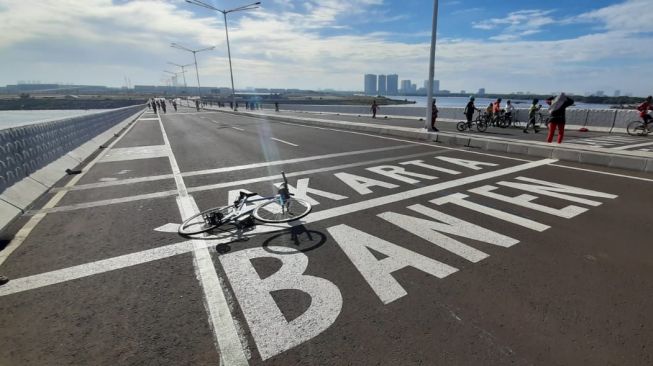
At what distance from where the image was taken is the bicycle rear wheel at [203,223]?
4.73 m

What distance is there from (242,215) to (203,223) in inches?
24.1

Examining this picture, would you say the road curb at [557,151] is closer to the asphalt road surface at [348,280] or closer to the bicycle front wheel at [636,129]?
the asphalt road surface at [348,280]

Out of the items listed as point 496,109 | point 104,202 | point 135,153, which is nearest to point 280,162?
point 104,202

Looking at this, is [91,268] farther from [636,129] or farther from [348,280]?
[636,129]

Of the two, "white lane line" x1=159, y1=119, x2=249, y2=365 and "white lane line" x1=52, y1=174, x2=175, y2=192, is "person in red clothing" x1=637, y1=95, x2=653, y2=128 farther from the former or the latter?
"white lane line" x1=52, y1=174, x2=175, y2=192

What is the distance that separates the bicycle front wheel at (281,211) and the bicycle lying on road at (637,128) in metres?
17.8

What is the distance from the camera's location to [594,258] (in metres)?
3.88

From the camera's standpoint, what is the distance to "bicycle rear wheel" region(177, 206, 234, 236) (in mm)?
4730

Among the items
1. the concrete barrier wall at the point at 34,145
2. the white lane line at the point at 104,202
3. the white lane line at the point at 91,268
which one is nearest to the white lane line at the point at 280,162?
the white lane line at the point at 104,202

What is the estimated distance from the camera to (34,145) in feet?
25.8

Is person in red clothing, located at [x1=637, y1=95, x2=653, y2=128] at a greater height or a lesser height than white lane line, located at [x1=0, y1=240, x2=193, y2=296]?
greater

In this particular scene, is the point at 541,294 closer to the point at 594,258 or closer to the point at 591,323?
the point at 591,323

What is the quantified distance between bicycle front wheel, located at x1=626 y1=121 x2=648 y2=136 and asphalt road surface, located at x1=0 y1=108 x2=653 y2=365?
1162 centimetres

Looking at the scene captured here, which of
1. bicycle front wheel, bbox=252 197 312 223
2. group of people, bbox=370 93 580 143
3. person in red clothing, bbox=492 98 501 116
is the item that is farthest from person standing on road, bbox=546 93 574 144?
bicycle front wheel, bbox=252 197 312 223
